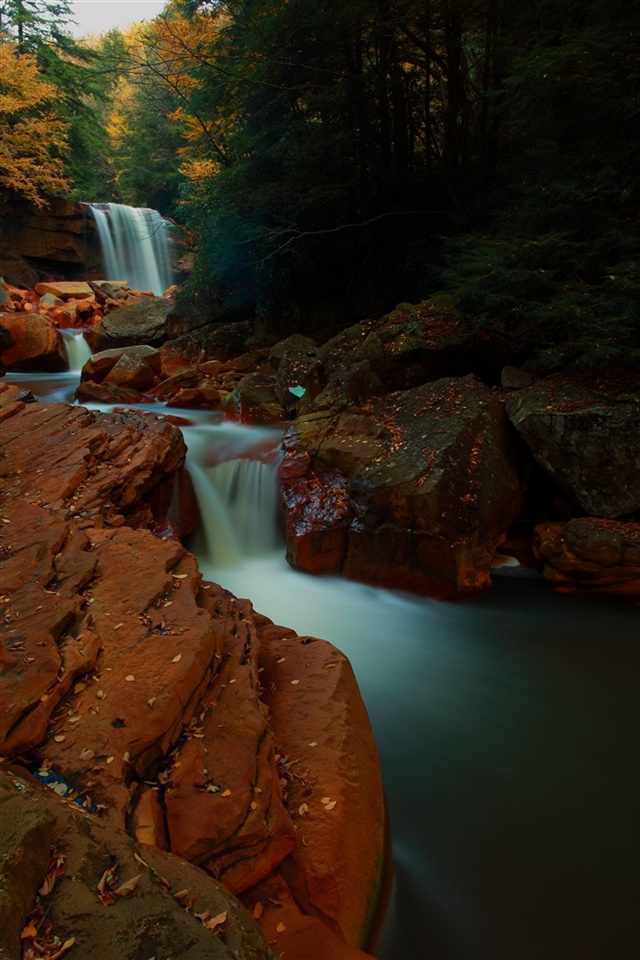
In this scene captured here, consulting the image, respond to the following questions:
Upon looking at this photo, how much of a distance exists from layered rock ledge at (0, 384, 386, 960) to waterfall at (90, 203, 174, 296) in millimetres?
20820

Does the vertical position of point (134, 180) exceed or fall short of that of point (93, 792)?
it exceeds it

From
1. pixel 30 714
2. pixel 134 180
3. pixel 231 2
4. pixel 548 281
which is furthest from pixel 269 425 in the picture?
pixel 134 180

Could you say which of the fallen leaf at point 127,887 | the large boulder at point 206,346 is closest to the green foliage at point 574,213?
the fallen leaf at point 127,887

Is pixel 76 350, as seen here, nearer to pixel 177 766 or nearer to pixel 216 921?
pixel 177 766

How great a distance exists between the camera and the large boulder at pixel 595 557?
552 cm

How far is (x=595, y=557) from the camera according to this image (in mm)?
5613

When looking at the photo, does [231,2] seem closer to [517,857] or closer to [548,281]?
[548,281]

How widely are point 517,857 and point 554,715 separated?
1406mm

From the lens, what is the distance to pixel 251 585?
6336 millimetres

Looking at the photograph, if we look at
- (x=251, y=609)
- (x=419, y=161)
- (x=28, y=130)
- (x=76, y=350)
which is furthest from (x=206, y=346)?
(x=28, y=130)

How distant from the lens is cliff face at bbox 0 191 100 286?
19.9 m

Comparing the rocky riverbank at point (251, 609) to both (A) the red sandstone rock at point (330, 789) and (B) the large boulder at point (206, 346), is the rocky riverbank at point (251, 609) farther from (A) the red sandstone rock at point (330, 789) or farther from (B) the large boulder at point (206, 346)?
(B) the large boulder at point (206, 346)

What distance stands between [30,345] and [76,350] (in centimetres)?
146

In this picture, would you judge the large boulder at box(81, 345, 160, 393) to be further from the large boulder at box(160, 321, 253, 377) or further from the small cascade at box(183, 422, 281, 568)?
the small cascade at box(183, 422, 281, 568)
